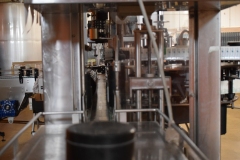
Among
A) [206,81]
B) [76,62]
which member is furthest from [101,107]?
[206,81]

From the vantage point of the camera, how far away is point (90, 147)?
0.64m

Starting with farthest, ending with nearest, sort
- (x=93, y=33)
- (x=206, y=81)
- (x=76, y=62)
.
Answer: (x=93, y=33) < (x=76, y=62) < (x=206, y=81)

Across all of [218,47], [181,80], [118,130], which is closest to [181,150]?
[118,130]

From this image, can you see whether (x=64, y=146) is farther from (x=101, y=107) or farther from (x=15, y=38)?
(x=15, y=38)

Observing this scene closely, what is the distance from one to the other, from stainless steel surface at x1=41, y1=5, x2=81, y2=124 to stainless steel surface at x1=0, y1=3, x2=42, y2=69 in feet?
14.6

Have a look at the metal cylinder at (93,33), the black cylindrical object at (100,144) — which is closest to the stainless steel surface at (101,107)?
the metal cylinder at (93,33)

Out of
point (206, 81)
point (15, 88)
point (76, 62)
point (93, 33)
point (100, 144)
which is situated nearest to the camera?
point (100, 144)

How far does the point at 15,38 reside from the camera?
612 cm

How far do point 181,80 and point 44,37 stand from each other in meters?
0.97

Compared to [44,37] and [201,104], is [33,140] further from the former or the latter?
[201,104]

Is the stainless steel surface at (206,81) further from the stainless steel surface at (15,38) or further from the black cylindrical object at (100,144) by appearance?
the stainless steel surface at (15,38)

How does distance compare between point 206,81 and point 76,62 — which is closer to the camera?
point 206,81

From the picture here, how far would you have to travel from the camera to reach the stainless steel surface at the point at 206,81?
61.3 inches

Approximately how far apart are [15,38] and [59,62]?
15.8 feet
